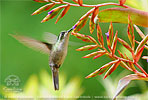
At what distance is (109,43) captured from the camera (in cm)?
37

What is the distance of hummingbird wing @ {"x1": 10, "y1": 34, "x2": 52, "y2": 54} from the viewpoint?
587 mm

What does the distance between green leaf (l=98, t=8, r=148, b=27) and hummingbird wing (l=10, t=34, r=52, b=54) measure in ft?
0.80

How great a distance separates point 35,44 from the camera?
24.0 inches

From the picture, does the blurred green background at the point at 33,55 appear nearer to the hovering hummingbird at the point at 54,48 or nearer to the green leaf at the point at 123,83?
the hovering hummingbird at the point at 54,48

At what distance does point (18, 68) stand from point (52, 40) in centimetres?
89

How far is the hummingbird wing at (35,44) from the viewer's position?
0.59 meters

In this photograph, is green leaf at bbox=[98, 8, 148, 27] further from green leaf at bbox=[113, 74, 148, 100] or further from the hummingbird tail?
the hummingbird tail

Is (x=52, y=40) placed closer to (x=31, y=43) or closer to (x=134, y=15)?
(x=31, y=43)

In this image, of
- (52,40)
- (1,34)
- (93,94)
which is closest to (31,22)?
(1,34)

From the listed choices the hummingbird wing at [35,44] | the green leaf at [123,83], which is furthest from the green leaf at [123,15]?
the hummingbird wing at [35,44]

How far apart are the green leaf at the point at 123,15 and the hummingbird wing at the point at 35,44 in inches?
9.6

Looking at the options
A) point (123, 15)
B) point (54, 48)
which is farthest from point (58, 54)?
point (123, 15)

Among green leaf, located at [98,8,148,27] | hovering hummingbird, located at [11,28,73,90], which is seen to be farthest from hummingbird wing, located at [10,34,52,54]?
green leaf, located at [98,8,148,27]

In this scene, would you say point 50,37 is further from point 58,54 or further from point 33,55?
point 33,55
